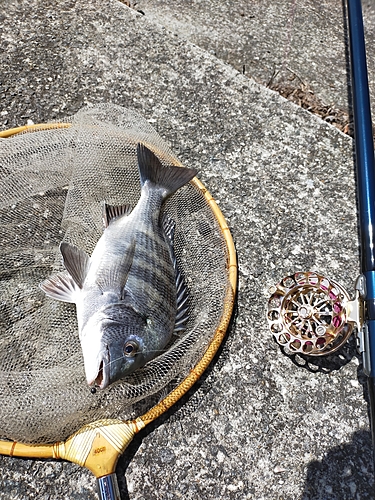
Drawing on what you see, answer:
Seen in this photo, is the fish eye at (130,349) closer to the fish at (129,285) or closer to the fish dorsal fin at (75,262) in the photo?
the fish at (129,285)

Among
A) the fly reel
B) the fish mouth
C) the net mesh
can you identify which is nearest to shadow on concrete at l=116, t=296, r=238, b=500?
the net mesh

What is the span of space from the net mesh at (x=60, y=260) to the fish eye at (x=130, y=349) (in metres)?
0.17

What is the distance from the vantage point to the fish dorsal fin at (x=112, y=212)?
2.21 meters

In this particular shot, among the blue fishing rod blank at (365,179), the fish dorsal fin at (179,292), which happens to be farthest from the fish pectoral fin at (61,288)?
the blue fishing rod blank at (365,179)

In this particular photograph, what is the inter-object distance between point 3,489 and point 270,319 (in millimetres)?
1522

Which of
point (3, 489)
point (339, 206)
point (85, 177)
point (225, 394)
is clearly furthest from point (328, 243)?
point (3, 489)

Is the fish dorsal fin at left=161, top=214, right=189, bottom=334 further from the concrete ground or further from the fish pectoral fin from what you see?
the fish pectoral fin

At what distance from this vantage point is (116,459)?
72.4 inches

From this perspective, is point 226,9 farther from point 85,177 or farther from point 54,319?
point 54,319

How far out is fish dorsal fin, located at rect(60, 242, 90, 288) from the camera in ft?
6.46

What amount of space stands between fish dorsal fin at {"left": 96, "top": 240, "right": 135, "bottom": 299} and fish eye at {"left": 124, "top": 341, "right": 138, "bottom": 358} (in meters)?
0.23

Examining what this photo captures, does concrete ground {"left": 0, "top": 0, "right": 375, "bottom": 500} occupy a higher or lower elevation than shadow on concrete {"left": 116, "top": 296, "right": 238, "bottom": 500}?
higher

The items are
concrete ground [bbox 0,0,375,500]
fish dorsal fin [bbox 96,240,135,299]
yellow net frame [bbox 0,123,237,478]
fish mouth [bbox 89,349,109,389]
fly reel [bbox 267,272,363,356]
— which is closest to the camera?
fish mouth [bbox 89,349,109,389]

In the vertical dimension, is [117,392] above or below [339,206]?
below
